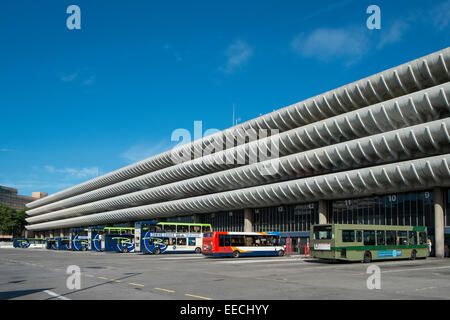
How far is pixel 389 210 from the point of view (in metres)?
46.4

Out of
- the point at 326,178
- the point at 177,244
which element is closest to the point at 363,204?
the point at 326,178

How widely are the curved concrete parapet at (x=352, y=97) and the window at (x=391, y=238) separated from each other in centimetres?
1779

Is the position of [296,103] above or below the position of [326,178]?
above

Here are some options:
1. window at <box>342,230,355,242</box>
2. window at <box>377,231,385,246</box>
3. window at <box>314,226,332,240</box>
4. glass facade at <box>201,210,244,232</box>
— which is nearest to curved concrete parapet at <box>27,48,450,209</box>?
glass facade at <box>201,210,244,232</box>

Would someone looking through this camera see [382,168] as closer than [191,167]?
Yes

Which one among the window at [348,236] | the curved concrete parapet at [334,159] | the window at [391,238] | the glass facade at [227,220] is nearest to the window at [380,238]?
the window at [391,238]

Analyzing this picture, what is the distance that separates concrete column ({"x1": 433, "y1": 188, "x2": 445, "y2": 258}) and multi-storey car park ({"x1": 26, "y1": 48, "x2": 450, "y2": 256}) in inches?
3.7

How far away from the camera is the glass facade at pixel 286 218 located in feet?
183

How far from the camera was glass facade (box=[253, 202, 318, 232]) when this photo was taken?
183ft

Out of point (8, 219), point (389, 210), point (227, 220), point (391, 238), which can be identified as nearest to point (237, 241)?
point (391, 238)

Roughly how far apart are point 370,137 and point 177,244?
81.3 ft

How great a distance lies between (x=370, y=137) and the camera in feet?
143

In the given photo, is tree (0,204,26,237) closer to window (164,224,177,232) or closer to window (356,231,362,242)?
window (164,224,177,232)
